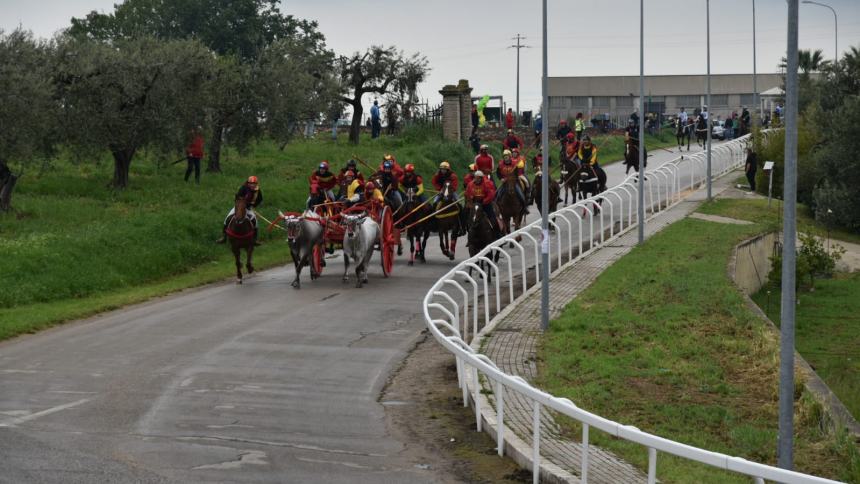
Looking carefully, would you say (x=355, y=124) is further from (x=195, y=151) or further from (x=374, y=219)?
(x=374, y=219)

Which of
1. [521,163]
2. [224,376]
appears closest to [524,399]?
[224,376]

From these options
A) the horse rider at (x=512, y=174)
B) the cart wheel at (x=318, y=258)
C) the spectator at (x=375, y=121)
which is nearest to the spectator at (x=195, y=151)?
the horse rider at (x=512, y=174)

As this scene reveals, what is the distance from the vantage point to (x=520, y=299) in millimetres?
22031

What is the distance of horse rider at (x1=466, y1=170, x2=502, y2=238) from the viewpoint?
992 inches

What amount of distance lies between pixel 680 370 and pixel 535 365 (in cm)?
184

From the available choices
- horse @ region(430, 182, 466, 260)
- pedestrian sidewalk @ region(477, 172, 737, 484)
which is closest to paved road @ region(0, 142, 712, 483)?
pedestrian sidewalk @ region(477, 172, 737, 484)

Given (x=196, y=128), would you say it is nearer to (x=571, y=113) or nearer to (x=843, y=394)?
(x=843, y=394)

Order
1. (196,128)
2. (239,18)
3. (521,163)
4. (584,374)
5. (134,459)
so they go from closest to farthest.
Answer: (134,459) < (584,374) < (521,163) < (196,128) < (239,18)

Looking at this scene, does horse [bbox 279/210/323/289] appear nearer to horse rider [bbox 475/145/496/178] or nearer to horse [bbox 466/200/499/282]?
horse [bbox 466/200/499/282]

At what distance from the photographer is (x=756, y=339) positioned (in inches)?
722

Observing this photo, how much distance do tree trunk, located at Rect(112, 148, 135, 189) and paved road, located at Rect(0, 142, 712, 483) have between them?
1325cm

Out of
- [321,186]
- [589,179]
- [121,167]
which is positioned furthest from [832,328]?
[121,167]

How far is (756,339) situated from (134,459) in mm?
9897

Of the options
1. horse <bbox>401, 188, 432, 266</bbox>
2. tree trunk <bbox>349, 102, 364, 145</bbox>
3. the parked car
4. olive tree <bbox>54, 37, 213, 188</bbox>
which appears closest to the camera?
horse <bbox>401, 188, 432, 266</bbox>
